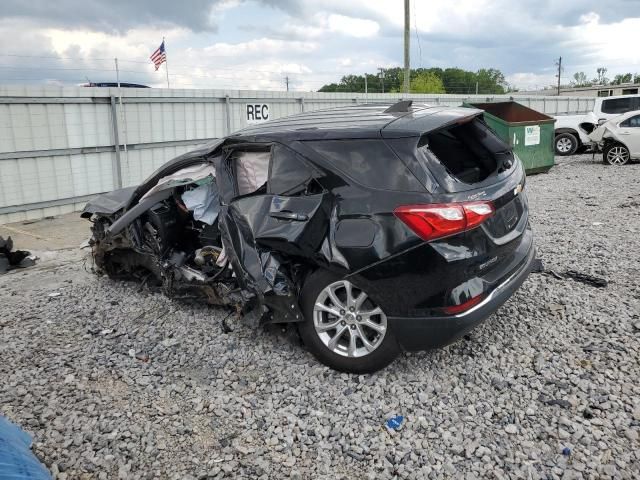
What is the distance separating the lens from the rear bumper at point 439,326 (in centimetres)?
301

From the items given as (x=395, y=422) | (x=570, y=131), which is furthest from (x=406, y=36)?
(x=395, y=422)

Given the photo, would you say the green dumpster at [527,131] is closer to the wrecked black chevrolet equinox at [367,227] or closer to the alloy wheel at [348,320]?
the wrecked black chevrolet equinox at [367,227]

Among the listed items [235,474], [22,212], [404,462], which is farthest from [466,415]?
[22,212]

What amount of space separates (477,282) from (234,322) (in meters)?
1.99

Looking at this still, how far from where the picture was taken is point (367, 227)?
307 centimetres

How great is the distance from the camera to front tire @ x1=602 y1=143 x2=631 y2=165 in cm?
1377

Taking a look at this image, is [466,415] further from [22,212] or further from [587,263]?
[22,212]

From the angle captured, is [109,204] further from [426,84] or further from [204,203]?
[426,84]

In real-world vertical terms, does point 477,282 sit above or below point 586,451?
above

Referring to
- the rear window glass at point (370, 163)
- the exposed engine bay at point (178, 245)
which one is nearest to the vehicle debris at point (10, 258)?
the exposed engine bay at point (178, 245)

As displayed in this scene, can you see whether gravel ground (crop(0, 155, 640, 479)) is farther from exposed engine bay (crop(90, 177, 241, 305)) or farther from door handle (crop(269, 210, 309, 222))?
door handle (crop(269, 210, 309, 222))

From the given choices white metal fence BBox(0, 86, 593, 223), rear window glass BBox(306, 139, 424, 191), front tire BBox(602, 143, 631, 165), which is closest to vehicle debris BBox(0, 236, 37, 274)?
white metal fence BBox(0, 86, 593, 223)

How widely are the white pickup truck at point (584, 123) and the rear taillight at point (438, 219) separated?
50.2 feet

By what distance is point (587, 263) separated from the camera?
5270 mm
